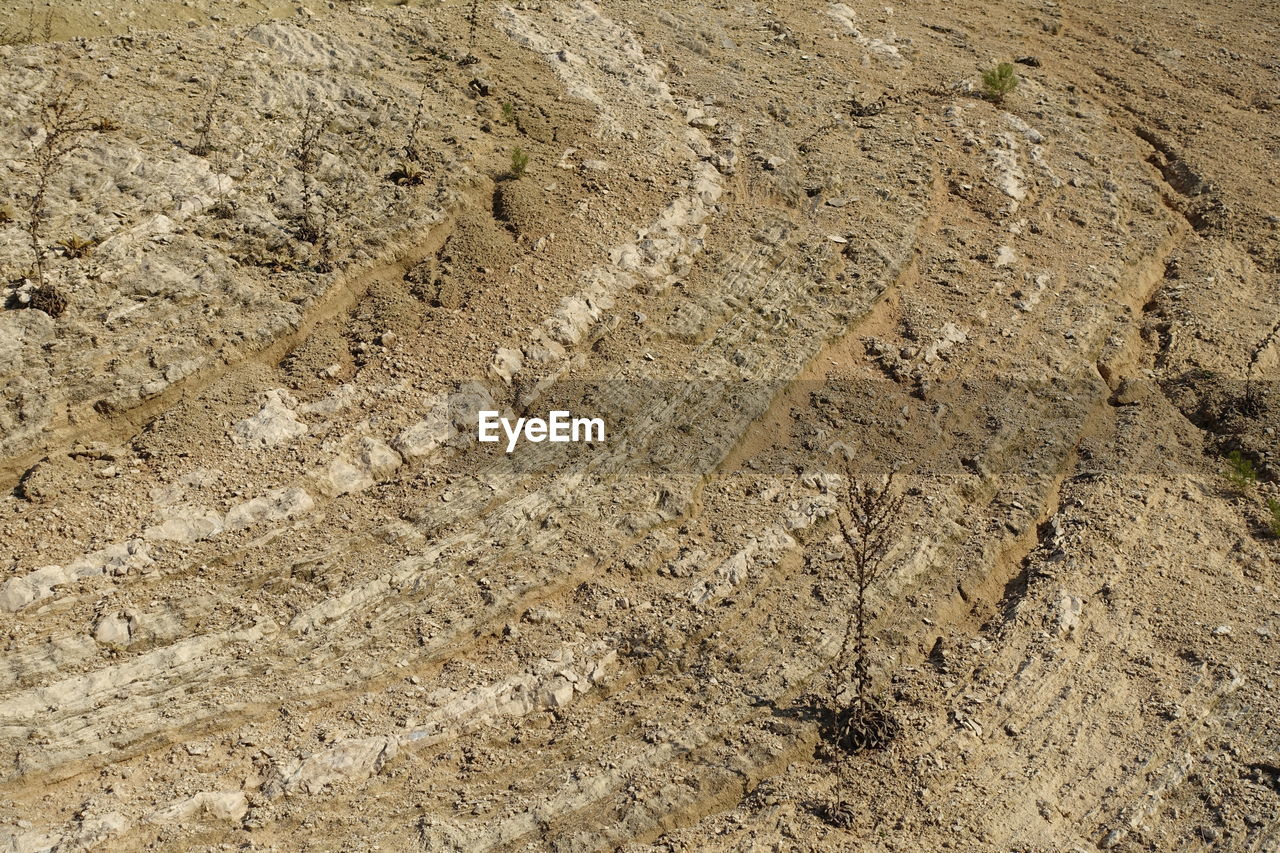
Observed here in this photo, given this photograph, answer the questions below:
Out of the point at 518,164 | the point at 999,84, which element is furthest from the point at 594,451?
the point at 999,84

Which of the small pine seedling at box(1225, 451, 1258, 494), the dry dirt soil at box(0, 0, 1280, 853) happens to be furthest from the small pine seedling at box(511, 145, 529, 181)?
the small pine seedling at box(1225, 451, 1258, 494)

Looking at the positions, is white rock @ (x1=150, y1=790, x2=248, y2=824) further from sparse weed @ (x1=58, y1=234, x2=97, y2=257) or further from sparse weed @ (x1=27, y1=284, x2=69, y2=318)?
sparse weed @ (x1=58, y1=234, x2=97, y2=257)

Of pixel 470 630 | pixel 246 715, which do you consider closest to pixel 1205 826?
pixel 470 630

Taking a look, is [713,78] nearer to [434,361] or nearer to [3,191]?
[434,361]

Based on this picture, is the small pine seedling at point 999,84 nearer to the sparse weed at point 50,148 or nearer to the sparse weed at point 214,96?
the sparse weed at point 214,96

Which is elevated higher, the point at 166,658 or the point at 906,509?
the point at 906,509
